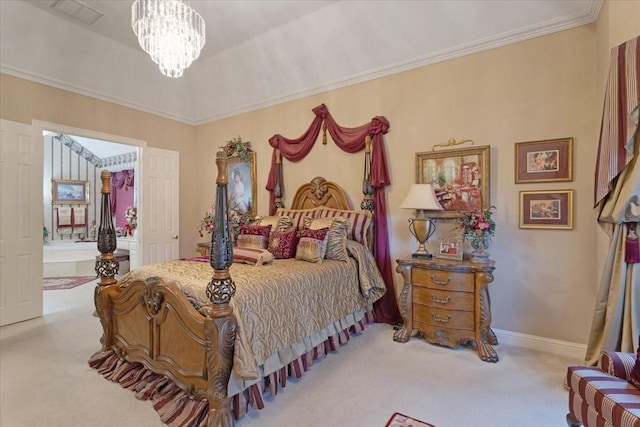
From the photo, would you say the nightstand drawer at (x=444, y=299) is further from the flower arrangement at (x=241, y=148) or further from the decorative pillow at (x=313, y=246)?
the flower arrangement at (x=241, y=148)

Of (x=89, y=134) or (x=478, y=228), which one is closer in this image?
(x=478, y=228)

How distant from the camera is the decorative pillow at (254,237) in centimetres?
337

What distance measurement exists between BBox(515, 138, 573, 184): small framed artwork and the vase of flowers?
0.54 meters

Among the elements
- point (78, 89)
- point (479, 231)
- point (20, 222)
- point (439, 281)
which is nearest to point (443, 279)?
point (439, 281)

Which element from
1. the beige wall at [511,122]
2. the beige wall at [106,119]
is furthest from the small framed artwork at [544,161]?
the beige wall at [106,119]

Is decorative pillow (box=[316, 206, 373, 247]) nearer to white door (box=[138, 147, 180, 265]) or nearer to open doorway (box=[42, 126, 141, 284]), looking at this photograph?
white door (box=[138, 147, 180, 265])

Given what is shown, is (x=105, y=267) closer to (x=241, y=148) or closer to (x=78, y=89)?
(x=241, y=148)

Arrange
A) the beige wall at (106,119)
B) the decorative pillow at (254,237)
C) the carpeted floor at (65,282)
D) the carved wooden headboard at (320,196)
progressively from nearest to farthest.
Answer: the decorative pillow at (254,237) → the beige wall at (106,119) → the carved wooden headboard at (320,196) → the carpeted floor at (65,282)

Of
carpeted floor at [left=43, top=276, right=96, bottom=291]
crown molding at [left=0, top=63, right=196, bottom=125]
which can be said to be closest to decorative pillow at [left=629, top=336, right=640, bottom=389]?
crown molding at [left=0, top=63, right=196, bottom=125]

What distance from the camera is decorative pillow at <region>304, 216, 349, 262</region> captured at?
3.14m

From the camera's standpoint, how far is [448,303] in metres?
2.79

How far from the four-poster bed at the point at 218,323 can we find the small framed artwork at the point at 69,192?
6812mm

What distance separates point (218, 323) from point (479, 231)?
2374mm

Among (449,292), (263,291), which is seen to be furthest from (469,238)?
(263,291)
